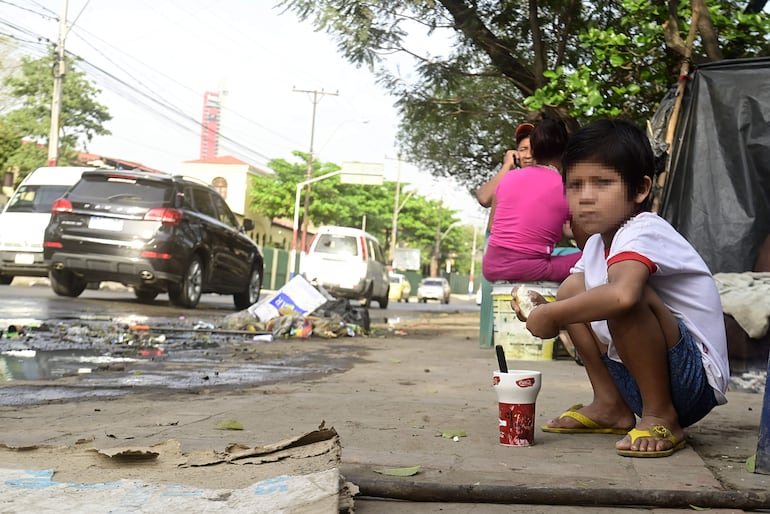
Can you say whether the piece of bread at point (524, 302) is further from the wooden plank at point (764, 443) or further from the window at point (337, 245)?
the window at point (337, 245)

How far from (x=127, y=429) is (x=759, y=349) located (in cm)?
361

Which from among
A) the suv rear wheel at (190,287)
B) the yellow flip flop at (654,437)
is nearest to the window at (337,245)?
the suv rear wheel at (190,287)

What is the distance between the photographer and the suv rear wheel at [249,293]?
1588 centimetres

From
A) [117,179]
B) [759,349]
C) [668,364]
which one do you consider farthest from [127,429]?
[117,179]

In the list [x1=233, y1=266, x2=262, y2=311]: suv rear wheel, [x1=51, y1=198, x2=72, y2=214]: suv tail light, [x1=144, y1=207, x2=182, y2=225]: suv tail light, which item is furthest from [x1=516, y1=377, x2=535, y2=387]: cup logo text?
[x1=233, y1=266, x2=262, y2=311]: suv rear wheel

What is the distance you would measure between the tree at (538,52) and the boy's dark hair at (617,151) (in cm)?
447

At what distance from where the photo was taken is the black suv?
12602mm

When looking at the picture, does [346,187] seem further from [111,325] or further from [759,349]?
[759,349]

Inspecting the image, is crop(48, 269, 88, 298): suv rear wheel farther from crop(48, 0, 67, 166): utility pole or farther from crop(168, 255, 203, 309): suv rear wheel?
crop(48, 0, 67, 166): utility pole

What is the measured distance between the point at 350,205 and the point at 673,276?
210 feet

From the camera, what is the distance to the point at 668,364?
2996 millimetres

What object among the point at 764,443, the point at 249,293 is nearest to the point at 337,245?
the point at 249,293

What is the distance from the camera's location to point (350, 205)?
66750 mm

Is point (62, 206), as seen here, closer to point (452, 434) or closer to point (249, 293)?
point (249, 293)
